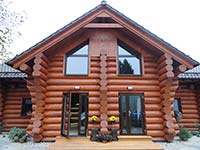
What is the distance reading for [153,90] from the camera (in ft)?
30.7

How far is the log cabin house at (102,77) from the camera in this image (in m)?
8.69

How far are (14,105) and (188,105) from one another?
33.3 ft

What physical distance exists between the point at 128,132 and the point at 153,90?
7.27 feet

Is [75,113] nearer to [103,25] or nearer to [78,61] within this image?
[78,61]

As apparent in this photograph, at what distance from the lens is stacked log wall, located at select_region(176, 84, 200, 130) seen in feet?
38.4

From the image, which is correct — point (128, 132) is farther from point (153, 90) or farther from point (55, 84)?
point (55, 84)

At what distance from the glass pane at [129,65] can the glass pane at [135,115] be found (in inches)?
49.0

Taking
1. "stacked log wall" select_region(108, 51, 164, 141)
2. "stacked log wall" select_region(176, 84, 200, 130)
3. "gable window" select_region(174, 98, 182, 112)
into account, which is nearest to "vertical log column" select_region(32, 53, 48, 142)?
"stacked log wall" select_region(108, 51, 164, 141)

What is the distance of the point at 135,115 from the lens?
9.09m

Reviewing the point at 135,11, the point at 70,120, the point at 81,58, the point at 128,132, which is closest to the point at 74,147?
the point at 70,120

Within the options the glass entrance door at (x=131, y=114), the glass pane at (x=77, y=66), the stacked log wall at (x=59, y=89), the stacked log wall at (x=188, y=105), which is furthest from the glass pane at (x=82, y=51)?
the stacked log wall at (x=188, y=105)

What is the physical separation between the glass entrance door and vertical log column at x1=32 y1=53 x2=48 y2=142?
3.48 meters

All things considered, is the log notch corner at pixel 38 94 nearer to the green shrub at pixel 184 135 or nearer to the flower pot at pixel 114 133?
the flower pot at pixel 114 133

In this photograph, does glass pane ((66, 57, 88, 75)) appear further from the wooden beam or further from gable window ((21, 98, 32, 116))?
gable window ((21, 98, 32, 116))
